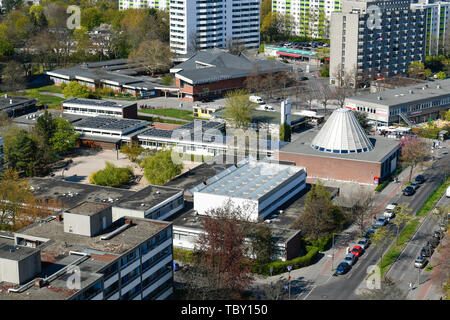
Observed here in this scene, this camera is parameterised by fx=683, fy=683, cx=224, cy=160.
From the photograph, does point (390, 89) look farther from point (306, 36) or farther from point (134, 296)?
point (134, 296)

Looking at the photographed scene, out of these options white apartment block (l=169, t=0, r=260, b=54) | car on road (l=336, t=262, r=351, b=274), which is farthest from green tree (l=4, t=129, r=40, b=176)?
white apartment block (l=169, t=0, r=260, b=54)

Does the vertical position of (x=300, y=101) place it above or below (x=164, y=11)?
below

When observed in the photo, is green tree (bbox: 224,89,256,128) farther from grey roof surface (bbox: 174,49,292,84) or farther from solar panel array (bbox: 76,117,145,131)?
grey roof surface (bbox: 174,49,292,84)

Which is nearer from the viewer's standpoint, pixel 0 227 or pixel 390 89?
pixel 0 227

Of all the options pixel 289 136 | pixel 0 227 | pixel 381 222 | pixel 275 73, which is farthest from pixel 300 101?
pixel 0 227

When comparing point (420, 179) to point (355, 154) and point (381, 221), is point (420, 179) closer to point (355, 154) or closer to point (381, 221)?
point (355, 154)

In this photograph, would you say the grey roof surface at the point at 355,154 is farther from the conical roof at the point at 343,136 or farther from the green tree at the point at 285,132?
the green tree at the point at 285,132
